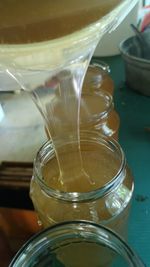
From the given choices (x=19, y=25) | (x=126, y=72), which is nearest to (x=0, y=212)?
(x=19, y=25)

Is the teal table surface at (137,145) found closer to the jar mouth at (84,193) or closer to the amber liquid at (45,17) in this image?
the jar mouth at (84,193)

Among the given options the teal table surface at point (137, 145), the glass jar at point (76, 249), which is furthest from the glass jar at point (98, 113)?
the glass jar at point (76, 249)

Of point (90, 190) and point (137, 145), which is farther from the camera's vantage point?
point (137, 145)

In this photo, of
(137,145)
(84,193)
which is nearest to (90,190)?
(84,193)

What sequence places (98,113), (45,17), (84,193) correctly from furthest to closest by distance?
(98,113), (84,193), (45,17)

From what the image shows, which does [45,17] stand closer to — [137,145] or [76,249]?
[76,249]

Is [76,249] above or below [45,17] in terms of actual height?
below
